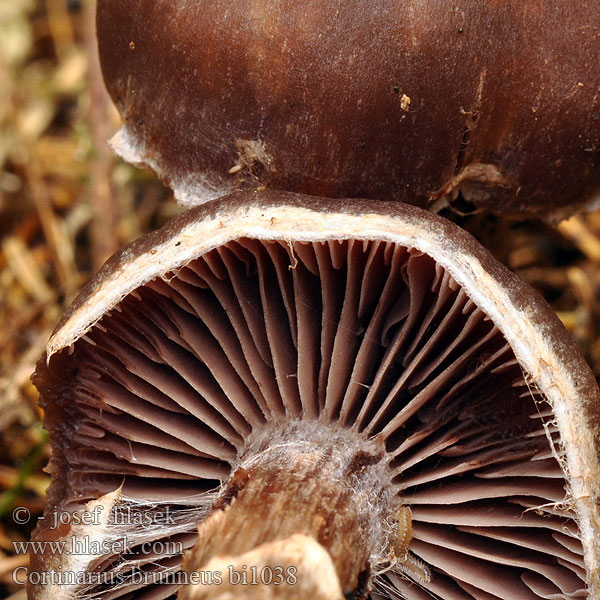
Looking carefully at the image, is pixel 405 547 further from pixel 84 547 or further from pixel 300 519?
pixel 84 547

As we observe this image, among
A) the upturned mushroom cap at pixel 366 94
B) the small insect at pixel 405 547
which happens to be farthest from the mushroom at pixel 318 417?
the upturned mushroom cap at pixel 366 94

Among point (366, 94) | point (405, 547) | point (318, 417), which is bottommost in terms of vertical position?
point (405, 547)

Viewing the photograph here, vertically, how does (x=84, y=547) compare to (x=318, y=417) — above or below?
below

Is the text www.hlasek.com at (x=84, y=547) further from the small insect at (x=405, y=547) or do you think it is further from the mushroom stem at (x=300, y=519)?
the small insect at (x=405, y=547)

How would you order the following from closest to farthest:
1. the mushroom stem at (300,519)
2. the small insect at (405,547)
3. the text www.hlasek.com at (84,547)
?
the mushroom stem at (300,519) → the small insect at (405,547) → the text www.hlasek.com at (84,547)

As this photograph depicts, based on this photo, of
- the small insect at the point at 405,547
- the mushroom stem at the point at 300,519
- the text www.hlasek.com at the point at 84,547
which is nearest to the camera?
the mushroom stem at the point at 300,519

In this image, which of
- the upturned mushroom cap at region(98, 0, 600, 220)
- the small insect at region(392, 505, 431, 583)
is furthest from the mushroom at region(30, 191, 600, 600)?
the upturned mushroom cap at region(98, 0, 600, 220)

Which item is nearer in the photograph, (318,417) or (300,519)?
(300,519)

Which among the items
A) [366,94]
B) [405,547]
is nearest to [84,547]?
[405,547]
